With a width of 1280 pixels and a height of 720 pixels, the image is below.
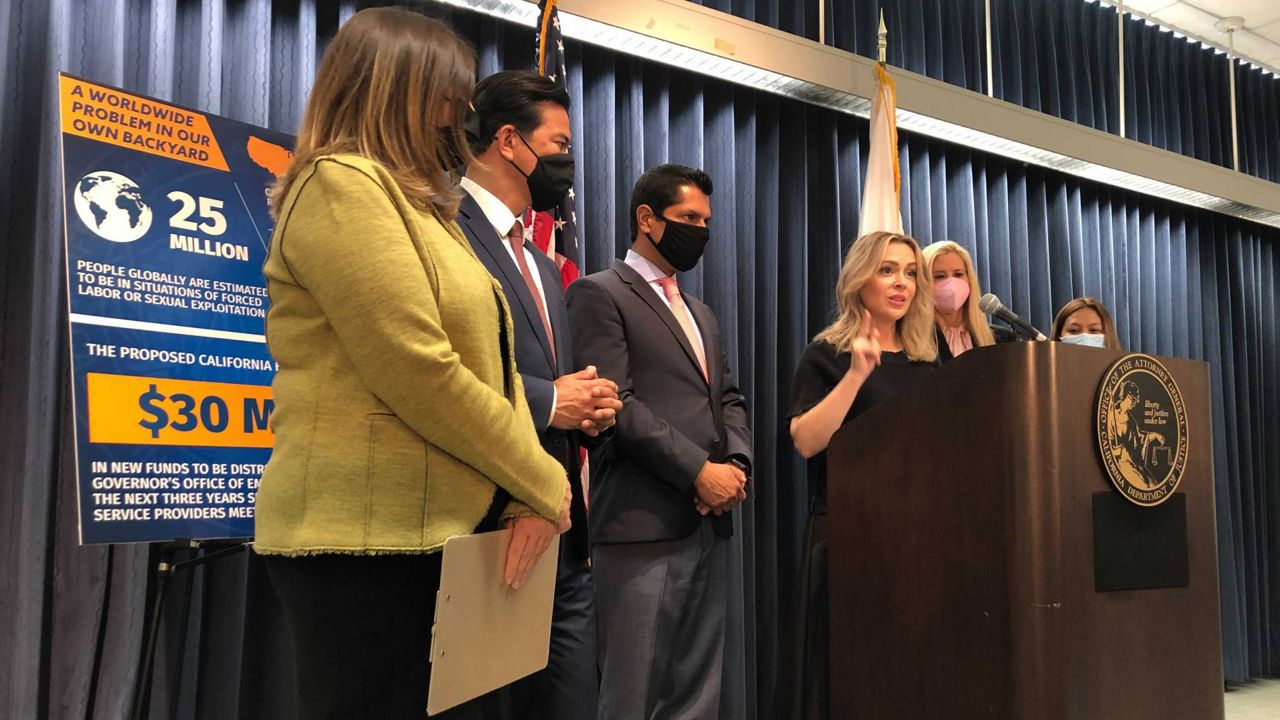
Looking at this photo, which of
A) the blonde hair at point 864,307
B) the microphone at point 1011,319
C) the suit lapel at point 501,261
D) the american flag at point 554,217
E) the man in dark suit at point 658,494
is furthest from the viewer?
the american flag at point 554,217

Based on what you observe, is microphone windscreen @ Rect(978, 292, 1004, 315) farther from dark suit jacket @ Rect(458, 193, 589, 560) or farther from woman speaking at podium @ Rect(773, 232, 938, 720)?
dark suit jacket @ Rect(458, 193, 589, 560)

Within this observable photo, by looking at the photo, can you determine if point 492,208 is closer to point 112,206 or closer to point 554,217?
point 112,206

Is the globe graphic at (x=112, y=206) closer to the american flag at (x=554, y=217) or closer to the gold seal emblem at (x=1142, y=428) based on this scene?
the american flag at (x=554, y=217)

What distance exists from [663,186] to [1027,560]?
140 centimetres

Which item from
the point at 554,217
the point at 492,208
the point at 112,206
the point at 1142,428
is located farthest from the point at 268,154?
the point at 1142,428

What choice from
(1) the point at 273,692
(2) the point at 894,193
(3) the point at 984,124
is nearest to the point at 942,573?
(1) the point at 273,692

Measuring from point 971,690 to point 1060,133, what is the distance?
346 cm

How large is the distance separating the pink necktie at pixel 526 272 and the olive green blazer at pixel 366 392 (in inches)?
22.7

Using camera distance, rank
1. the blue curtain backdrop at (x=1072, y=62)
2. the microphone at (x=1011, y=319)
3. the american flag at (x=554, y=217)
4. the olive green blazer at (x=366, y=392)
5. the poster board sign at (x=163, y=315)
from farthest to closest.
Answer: the blue curtain backdrop at (x=1072, y=62) < the american flag at (x=554, y=217) < the poster board sign at (x=163, y=315) < the microphone at (x=1011, y=319) < the olive green blazer at (x=366, y=392)

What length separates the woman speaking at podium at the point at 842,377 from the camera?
7.80ft

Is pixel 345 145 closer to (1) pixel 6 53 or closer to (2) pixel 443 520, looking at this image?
(2) pixel 443 520

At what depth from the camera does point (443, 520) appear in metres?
1.14

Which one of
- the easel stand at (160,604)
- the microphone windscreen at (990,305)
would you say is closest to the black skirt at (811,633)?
the microphone windscreen at (990,305)

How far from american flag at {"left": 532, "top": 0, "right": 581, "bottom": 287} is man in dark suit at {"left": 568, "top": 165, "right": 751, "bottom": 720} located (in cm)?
42
